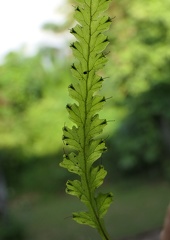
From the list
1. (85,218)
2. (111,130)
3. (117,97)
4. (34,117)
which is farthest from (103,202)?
(34,117)

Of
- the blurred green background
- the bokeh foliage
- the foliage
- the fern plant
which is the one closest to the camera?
the fern plant

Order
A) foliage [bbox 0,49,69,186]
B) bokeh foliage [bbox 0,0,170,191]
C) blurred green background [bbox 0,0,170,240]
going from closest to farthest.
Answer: blurred green background [bbox 0,0,170,240] → bokeh foliage [bbox 0,0,170,191] → foliage [bbox 0,49,69,186]

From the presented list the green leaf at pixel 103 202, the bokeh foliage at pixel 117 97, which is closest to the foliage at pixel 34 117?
the bokeh foliage at pixel 117 97

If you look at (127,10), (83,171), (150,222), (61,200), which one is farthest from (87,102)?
(61,200)

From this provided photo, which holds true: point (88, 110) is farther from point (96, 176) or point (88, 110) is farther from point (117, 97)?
point (117, 97)

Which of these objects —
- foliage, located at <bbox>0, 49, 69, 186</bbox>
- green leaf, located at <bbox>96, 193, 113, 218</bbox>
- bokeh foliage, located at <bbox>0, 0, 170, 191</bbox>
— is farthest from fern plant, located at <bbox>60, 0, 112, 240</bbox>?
foliage, located at <bbox>0, 49, 69, 186</bbox>

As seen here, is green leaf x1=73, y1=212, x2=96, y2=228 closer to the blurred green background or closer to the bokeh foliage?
the blurred green background

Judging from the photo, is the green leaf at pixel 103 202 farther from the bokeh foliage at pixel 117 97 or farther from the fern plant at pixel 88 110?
the bokeh foliage at pixel 117 97

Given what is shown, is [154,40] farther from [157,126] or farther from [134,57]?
[157,126]
